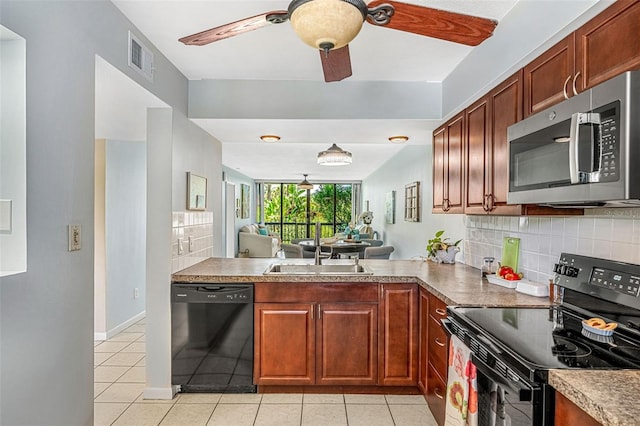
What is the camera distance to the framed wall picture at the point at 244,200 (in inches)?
413

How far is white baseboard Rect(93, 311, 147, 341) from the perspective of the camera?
395 centimetres

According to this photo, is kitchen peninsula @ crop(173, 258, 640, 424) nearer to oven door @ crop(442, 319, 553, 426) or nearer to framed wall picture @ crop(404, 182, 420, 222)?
oven door @ crop(442, 319, 553, 426)

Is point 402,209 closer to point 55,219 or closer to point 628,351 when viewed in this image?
point 628,351

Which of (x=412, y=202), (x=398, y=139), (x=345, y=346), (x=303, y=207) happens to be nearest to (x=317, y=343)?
(x=345, y=346)

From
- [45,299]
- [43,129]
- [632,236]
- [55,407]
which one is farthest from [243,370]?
[632,236]

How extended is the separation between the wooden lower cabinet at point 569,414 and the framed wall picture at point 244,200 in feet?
31.9

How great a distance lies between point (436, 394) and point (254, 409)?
121 cm

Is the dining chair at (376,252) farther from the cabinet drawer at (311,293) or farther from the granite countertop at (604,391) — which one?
the granite countertop at (604,391)

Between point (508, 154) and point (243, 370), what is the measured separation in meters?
2.23

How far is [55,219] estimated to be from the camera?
152 cm

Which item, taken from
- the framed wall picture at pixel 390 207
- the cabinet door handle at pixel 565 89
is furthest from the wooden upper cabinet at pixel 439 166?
the framed wall picture at pixel 390 207

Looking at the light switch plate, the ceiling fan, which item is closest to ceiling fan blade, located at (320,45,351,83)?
the ceiling fan

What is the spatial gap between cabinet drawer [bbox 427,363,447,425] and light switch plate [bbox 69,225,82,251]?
1969 mm

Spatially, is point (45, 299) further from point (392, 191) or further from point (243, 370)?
point (392, 191)
